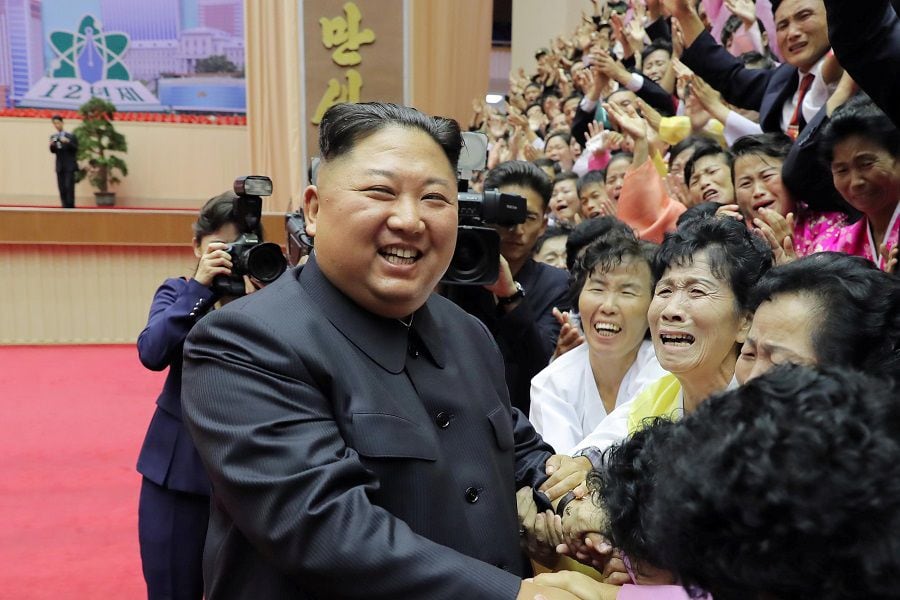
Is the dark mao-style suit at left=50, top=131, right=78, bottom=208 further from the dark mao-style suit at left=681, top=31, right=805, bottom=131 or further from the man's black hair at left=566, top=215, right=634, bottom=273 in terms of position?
the man's black hair at left=566, top=215, right=634, bottom=273

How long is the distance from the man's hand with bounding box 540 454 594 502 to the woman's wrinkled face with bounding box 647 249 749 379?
0.29 metres

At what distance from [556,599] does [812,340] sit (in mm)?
409

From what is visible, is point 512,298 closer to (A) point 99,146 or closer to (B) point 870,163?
(B) point 870,163

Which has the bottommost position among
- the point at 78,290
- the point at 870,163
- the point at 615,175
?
the point at 78,290

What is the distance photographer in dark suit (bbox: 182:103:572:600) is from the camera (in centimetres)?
76

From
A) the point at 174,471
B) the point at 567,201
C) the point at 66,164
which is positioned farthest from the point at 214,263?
the point at 66,164

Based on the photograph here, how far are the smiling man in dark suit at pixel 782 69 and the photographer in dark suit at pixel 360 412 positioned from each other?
1.40 metres

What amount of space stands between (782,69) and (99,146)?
7.40m

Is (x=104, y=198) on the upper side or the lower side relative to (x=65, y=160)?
lower

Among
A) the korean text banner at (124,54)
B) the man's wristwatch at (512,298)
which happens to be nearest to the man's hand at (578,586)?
the man's wristwatch at (512,298)

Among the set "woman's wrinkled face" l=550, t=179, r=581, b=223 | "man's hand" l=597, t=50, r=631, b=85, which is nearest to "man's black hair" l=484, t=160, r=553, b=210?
"woman's wrinkled face" l=550, t=179, r=581, b=223

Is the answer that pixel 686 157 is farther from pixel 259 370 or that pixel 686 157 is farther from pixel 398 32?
pixel 398 32

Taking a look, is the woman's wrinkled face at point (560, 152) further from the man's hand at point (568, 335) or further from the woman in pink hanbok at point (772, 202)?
the man's hand at point (568, 335)

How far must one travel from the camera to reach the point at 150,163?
8.97 m
